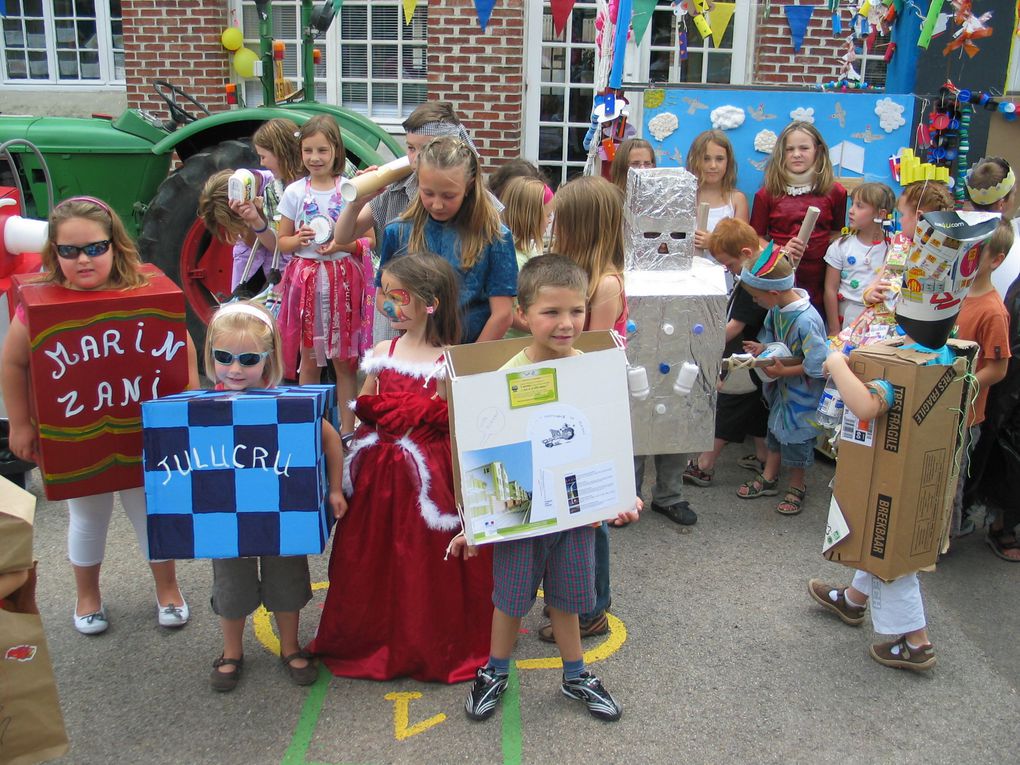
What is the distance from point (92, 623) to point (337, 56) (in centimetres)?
721

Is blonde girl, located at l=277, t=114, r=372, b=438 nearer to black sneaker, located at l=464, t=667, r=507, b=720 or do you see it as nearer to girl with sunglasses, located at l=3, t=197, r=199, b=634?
girl with sunglasses, located at l=3, t=197, r=199, b=634

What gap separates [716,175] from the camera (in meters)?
5.11

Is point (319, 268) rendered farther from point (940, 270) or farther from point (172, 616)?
point (940, 270)

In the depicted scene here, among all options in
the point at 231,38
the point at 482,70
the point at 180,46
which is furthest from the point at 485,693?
the point at 180,46

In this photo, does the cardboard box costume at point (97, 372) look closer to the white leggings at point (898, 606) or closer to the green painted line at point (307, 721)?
the green painted line at point (307, 721)

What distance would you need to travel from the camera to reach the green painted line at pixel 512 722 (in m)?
2.65

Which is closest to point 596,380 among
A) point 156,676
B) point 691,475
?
point 156,676

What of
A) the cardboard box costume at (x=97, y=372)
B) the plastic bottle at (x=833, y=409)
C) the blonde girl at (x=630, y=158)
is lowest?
the plastic bottle at (x=833, y=409)

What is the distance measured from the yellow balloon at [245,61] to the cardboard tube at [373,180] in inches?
232

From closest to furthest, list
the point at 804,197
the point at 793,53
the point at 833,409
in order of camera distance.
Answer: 1. the point at 833,409
2. the point at 804,197
3. the point at 793,53

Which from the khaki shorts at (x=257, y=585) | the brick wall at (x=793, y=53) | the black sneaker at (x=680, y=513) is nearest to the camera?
the khaki shorts at (x=257, y=585)

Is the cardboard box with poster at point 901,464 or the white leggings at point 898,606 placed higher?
the cardboard box with poster at point 901,464

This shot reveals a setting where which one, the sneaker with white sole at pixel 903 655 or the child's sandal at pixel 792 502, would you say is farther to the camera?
the child's sandal at pixel 792 502

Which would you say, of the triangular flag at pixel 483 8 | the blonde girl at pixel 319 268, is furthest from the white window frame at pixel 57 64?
the blonde girl at pixel 319 268
